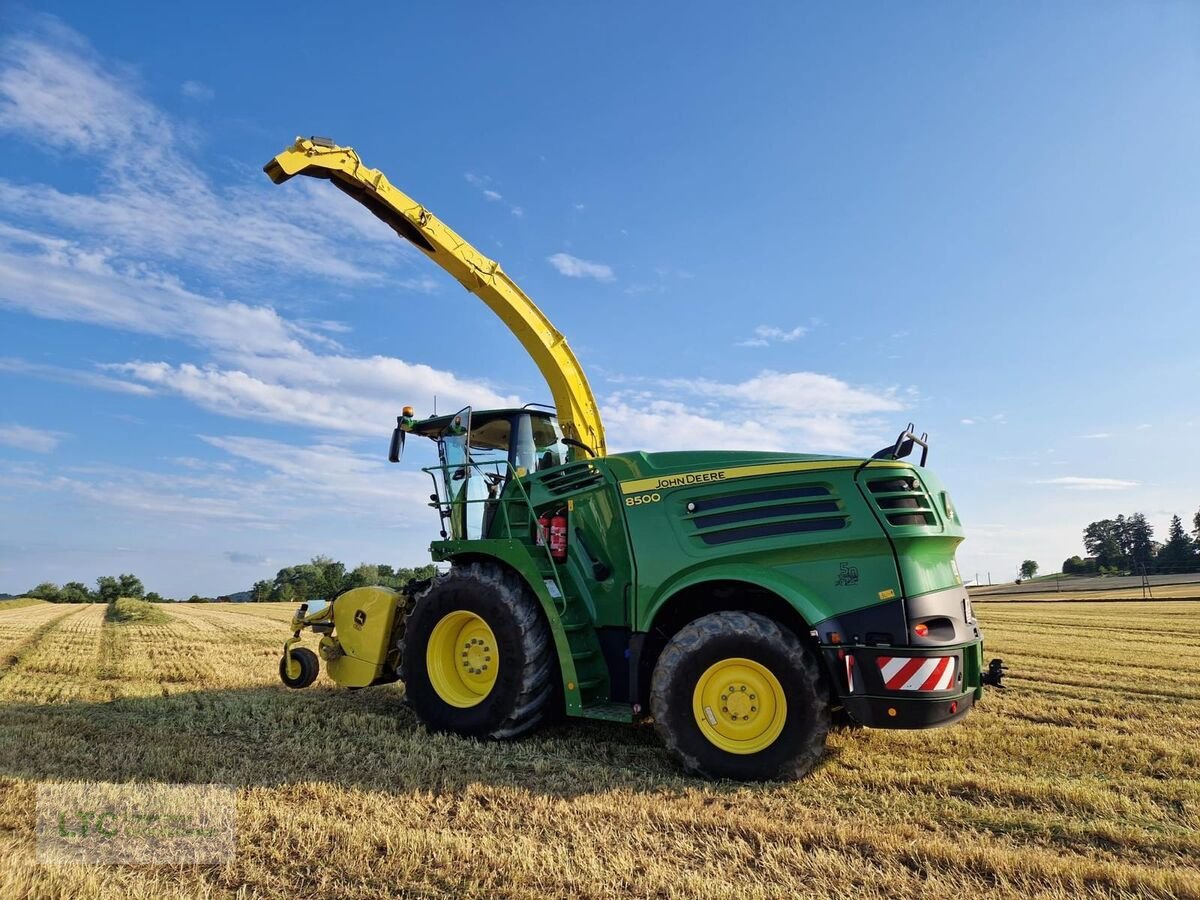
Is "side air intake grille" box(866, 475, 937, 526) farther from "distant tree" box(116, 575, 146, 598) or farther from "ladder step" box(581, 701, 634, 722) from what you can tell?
"distant tree" box(116, 575, 146, 598)

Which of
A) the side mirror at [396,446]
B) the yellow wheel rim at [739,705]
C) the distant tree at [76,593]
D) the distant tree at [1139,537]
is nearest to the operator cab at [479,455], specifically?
the side mirror at [396,446]

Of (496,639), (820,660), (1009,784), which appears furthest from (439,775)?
(1009,784)

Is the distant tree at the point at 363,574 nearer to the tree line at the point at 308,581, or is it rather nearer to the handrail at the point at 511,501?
the tree line at the point at 308,581

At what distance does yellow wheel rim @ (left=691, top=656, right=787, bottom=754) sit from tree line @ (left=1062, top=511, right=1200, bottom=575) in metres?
78.6

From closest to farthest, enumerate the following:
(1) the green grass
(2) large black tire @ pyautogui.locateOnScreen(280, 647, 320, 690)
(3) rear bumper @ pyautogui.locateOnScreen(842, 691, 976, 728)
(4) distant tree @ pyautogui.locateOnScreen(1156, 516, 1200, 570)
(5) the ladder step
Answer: (3) rear bumper @ pyautogui.locateOnScreen(842, 691, 976, 728), (5) the ladder step, (2) large black tire @ pyautogui.locateOnScreen(280, 647, 320, 690), (1) the green grass, (4) distant tree @ pyautogui.locateOnScreen(1156, 516, 1200, 570)

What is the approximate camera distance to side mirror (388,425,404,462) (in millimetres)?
6875

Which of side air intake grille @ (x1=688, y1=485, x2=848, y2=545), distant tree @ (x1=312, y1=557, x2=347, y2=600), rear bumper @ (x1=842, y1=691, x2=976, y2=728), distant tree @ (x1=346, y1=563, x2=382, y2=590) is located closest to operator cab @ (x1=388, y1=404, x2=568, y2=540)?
side air intake grille @ (x1=688, y1=485, x2=848, y2=545)

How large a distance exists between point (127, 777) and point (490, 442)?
3612 mm

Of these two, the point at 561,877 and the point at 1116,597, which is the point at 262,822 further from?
the point at 1116,597

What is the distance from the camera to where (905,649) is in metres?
4.50

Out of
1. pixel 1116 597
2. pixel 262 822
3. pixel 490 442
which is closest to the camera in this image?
pixel 262 822

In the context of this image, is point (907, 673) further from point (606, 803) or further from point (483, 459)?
point (483, 459)

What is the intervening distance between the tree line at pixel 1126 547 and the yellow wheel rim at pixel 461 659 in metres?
78.8

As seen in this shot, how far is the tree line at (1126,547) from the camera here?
78144mm
